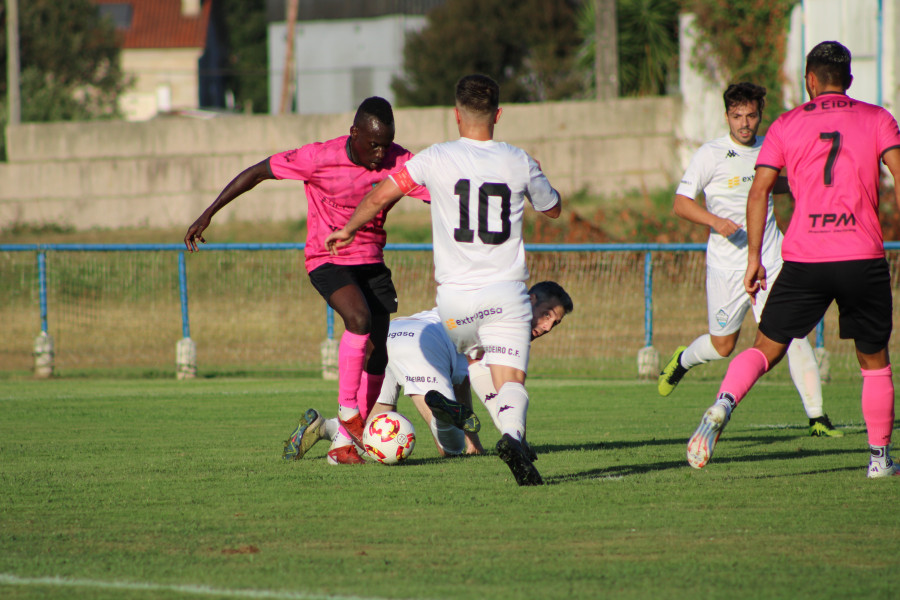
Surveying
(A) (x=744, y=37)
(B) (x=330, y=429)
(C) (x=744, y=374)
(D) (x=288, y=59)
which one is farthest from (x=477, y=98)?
(D) (x=288, y=59)

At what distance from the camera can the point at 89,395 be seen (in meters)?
11.4

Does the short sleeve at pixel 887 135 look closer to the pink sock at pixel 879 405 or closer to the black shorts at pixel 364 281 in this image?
the pink sock at pixel 879 405

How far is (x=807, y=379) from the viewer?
8234 millimetres

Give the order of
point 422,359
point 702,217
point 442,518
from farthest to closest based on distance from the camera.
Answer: point 702,217
point 422,359
point 442,518

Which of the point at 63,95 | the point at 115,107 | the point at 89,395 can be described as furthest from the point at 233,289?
the point at 115,107

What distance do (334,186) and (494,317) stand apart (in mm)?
1735

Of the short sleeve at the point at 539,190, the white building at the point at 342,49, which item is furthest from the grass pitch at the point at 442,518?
the white building at the point at 342,49

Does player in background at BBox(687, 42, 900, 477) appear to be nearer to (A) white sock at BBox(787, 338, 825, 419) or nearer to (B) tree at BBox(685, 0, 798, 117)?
(A) white sock at BBox(787, 338, 825, 419)

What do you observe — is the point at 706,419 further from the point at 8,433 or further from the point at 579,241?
the point at 579,241

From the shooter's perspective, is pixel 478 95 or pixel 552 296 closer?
pixel 478 95

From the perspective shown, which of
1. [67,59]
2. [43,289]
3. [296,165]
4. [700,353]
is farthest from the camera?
[67,59]

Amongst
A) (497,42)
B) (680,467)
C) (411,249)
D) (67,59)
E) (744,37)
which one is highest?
(67,59)

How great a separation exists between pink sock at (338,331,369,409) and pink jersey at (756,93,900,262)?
2.60 m

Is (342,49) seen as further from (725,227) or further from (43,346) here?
(725,227)
